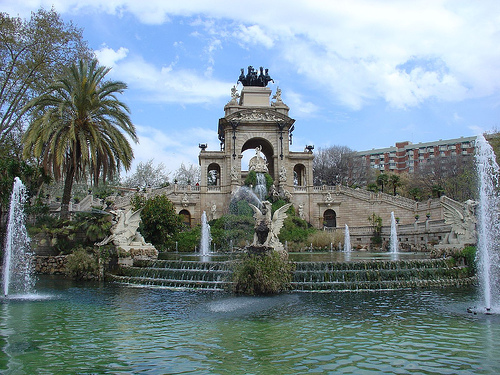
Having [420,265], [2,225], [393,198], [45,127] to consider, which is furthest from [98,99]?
[393,198]

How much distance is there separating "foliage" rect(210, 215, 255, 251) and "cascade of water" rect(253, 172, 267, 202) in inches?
245

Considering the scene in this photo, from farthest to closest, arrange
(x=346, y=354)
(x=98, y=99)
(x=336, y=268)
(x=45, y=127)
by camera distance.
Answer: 1. (x=98, y=99)
2. (x=45, y=127)
3. (x=336, y=268)
4. (x=346, y=354)

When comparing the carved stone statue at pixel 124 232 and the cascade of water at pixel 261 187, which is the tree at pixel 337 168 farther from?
the carved stone statue at pixel 124 232

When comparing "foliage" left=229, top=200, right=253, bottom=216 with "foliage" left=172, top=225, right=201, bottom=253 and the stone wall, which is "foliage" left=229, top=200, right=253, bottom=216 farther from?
the stone wall

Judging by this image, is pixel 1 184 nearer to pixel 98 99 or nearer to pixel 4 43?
pixel 98 99

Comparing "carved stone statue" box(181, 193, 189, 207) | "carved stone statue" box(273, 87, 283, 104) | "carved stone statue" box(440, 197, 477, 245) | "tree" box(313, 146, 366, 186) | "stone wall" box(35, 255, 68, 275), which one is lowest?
"stone wall" box(35, 255, 68, 275)

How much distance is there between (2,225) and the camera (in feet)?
74.1

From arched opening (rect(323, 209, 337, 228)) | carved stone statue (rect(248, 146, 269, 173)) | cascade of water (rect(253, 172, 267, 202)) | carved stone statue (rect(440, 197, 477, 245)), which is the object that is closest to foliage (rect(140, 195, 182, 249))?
cascade of water (rect(253, 172, 267, 202))

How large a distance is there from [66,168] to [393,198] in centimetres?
2793

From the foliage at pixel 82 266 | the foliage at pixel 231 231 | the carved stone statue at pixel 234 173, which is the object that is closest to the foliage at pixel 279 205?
the foliage at pixel 231 231

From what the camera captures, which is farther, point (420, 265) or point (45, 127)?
point (45, 127)

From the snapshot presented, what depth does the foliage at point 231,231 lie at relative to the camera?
29.4 m

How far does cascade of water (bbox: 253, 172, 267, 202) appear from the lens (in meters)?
38.4

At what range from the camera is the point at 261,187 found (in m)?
38.7
